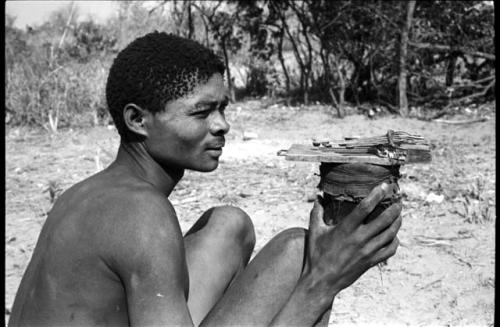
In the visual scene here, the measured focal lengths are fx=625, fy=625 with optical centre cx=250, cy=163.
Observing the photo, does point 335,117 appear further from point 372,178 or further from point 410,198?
point 372,178

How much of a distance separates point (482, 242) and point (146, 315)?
9.01ft

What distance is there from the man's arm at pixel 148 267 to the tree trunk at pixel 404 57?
7.28 metres

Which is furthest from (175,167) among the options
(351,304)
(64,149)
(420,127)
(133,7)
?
(133,7)

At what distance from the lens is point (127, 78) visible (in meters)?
1.67

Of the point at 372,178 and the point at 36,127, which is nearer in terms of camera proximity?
the point at 372,178

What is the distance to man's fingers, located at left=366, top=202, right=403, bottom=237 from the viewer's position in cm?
159

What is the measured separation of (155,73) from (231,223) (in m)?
0.72

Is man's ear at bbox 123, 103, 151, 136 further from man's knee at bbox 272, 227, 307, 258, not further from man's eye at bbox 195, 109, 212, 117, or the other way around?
man's knee at bbox 272, 227, 307, 258

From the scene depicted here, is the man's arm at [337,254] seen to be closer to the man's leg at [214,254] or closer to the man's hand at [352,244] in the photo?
the man's hand at [352,244]

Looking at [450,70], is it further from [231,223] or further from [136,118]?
[136,118]

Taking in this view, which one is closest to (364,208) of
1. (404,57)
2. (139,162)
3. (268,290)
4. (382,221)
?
(382,221)

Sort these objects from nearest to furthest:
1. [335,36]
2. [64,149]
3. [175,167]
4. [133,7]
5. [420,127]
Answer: [175,167], [64,149], [420,127], [335,36], [133,7]

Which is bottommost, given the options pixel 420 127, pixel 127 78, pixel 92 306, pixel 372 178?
pixel 420 127

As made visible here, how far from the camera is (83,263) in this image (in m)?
1.47
